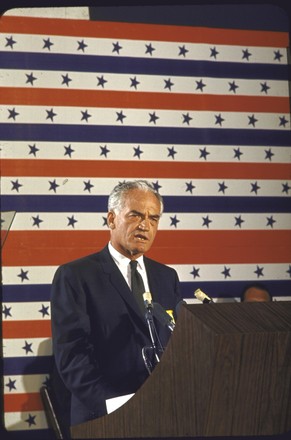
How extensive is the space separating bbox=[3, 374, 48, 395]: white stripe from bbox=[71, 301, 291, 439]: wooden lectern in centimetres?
179

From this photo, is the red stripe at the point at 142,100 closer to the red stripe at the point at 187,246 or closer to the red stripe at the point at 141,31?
the red stripe at the point at 141,31

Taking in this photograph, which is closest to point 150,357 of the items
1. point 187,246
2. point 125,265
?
point 125,265

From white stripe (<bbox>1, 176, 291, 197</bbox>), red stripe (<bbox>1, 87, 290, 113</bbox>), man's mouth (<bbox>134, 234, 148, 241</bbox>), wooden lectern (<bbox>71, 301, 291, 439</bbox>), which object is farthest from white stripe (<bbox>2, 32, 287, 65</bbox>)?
wooden lectern (<bbox>71, 301, 291, 439</bbox>)

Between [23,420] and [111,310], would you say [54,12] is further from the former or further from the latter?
[23,420]

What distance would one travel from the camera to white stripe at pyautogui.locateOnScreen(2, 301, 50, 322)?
2.94 meters

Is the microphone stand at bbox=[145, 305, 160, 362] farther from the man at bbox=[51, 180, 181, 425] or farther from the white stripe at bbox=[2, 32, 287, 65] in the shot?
the white stripe at bbox=[2, 32, 287, 65]

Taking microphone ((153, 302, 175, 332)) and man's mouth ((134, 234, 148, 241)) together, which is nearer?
microphone ((153, 302, 175, 332))

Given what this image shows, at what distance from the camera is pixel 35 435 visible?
286cm

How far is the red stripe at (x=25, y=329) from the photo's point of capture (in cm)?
291

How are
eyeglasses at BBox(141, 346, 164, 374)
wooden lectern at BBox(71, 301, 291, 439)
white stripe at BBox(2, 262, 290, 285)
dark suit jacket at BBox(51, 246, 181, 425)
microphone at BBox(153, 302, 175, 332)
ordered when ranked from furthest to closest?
white stripe at BBox(2, 262, 290, 285) → dark suit jacket at BBox(51, 246, 181, 425) → eyeglasses at BBox(141, 346, 164, 374) → microphone at BBox(153, 302, 175, 332) → wooden lectern at BBox(71, 301, 291, 439)

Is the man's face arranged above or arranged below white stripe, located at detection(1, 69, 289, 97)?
below

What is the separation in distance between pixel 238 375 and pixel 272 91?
7.86ft

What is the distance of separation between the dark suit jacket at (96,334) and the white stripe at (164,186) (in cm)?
92

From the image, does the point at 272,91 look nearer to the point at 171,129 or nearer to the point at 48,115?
the point at 171,129
